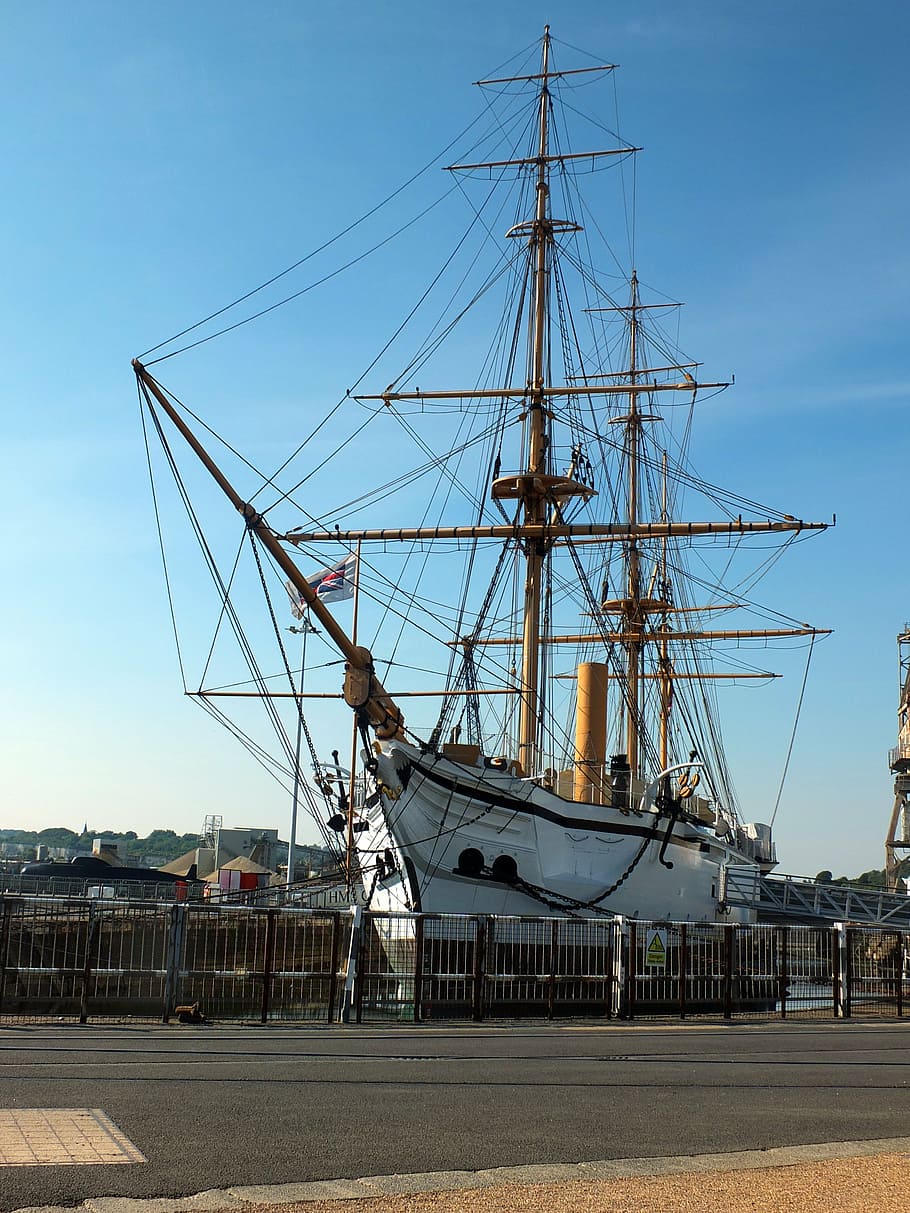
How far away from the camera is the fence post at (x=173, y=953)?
49.3ft

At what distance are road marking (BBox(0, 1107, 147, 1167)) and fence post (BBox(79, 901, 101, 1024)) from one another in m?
6.46

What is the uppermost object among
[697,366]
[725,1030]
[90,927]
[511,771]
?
[697,366]

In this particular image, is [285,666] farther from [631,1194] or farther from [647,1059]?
[631,1194]

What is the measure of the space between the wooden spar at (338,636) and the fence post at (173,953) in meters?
11.9

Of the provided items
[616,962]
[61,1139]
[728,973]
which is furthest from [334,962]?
[61,1139]

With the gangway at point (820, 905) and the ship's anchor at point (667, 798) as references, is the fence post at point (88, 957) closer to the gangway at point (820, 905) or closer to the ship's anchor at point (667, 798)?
the ship's anchor at point (667, 798)

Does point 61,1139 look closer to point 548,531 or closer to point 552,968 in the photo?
point 552,968

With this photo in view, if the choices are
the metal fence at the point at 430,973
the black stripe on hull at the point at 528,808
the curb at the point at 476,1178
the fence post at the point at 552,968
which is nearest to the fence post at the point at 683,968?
the metal fence at the point at 430,973

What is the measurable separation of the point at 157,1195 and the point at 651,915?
27.2 metres

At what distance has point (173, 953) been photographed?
15055 mm

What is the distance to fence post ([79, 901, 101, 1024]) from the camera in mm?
14242

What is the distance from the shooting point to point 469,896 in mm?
29297

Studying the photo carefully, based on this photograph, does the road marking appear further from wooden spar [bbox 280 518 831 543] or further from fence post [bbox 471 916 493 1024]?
wooden spar [bbox 280 518 831 543]

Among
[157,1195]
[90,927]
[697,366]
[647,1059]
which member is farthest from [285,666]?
[697,366]
